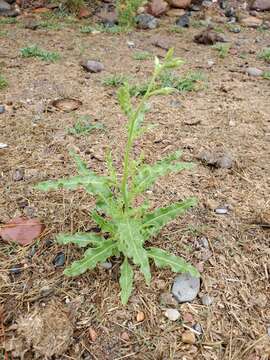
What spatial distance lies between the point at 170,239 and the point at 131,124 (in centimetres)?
84

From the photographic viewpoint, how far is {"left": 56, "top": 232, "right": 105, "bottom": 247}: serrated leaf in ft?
6.75

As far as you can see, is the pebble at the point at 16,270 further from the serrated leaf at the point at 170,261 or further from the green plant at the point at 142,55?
the green plant at the point at 142,55

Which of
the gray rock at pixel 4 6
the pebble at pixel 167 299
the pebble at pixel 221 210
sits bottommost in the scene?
the pebble at pixel 167 299

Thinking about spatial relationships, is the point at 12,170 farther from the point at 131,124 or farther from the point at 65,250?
the point at 131,124

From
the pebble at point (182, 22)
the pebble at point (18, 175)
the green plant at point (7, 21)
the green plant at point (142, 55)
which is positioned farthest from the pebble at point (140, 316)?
the pebble at point (182, 22)

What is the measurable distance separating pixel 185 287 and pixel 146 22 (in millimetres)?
4879

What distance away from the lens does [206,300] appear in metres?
1.99

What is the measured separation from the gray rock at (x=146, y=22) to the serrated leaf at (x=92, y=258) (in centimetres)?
462

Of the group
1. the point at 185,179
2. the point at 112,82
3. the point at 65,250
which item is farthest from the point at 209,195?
the point at 112,82

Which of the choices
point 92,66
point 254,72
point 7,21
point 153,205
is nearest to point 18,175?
point 153,205

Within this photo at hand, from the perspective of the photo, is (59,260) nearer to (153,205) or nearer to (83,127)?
(153,205)

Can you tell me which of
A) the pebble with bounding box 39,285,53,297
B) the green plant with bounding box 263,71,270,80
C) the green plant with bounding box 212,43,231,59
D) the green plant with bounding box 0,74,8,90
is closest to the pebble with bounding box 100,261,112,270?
the pebble with bounding box 39,285,53,297

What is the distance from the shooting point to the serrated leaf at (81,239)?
2.06 meters

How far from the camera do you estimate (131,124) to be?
5.67 ft
